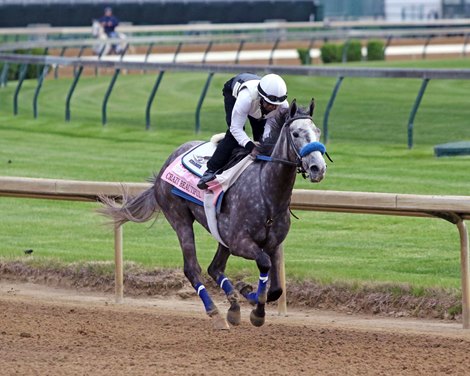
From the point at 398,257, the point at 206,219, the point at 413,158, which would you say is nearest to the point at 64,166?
the point at 413,158

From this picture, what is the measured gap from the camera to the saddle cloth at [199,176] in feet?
28.6

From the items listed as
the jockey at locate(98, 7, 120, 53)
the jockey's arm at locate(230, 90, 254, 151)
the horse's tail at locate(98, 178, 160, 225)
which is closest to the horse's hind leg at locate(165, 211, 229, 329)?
the horse's tail at locate(98, 178, 160, 225)

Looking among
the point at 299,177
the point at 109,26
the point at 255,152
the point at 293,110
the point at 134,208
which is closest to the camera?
the point at 293,110

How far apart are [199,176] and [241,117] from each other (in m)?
0.58

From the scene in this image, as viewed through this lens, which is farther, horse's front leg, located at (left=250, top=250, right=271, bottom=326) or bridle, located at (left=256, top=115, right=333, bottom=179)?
horse's front leg, located at (left=250, top=250, right=271, bottom=326)

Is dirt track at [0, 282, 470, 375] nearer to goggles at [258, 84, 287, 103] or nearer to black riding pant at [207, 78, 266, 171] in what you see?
black riding pant at [207, 78, 266, 171]

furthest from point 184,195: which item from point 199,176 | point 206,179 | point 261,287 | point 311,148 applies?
point 311,148

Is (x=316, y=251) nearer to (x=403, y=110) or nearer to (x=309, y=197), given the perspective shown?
(x=309, y=197)

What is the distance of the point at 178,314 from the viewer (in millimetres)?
9891

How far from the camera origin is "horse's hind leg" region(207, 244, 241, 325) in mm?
8719

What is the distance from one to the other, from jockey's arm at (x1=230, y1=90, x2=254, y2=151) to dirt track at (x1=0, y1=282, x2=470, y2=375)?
1.32 meters

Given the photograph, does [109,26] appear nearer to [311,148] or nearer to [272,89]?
[272,89]

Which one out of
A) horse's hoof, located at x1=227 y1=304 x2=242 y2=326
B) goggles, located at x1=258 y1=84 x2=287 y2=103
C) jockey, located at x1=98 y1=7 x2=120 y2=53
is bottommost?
jockey, located at x1=98 y1=7 x2=120 y2=53

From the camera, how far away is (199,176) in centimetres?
902
